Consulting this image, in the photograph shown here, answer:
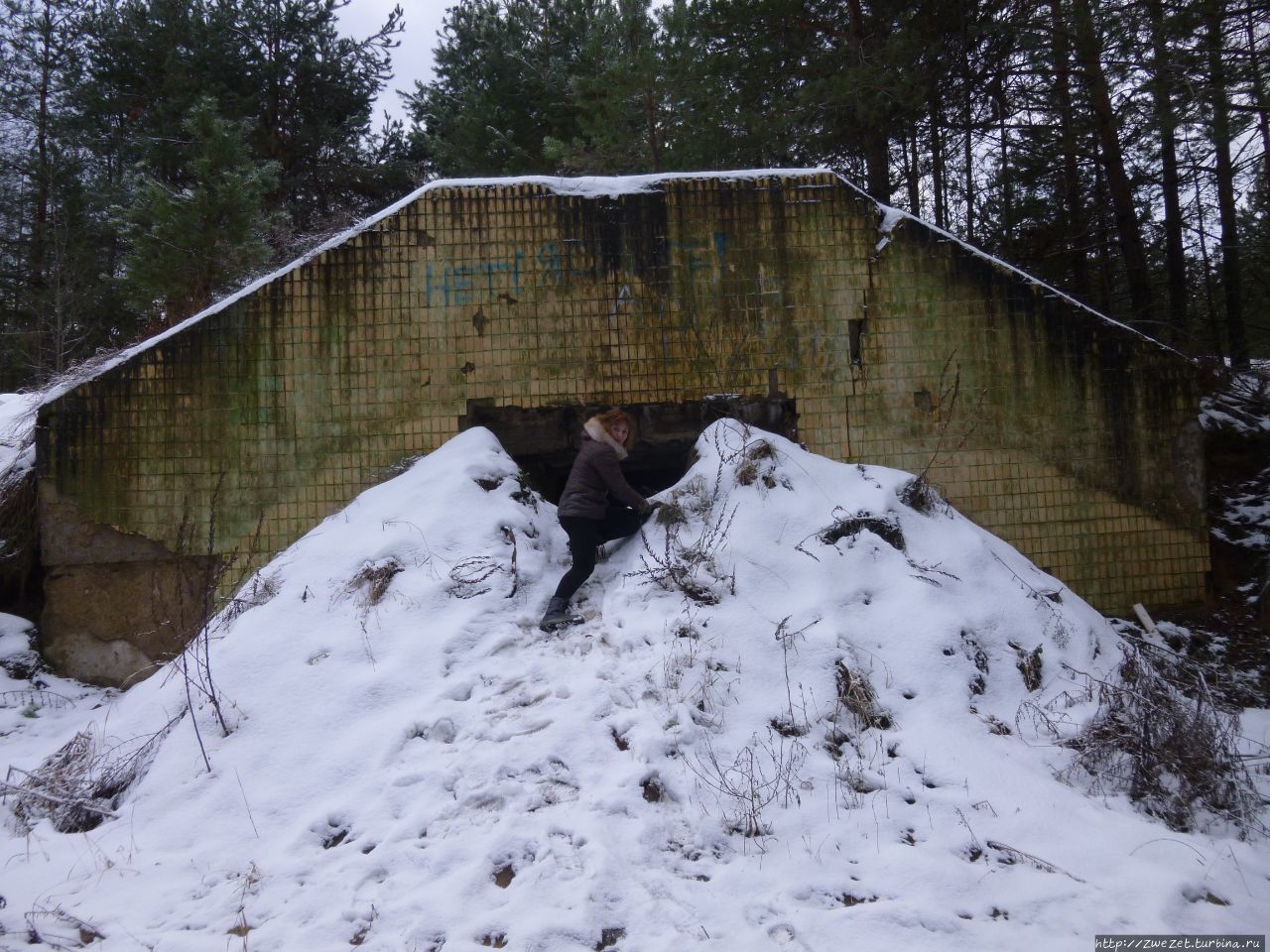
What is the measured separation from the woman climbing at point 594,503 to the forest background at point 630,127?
18.7ft

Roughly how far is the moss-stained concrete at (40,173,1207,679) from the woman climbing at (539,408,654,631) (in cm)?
137

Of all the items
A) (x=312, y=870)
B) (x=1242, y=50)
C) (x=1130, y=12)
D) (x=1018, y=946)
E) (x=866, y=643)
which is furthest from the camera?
(x=1130, y=12)

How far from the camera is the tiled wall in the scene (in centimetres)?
719

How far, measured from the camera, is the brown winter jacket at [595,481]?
5.79m

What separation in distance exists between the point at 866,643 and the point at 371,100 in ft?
49.3

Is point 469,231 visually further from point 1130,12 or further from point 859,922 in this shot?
point 1130,12

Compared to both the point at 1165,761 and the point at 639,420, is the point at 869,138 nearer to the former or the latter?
the point at 639,420

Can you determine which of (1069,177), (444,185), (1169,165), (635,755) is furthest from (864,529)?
(1069,177)

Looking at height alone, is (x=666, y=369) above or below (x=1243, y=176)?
below

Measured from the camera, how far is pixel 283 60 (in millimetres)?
15586

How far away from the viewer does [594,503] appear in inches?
229

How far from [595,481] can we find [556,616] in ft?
3.14

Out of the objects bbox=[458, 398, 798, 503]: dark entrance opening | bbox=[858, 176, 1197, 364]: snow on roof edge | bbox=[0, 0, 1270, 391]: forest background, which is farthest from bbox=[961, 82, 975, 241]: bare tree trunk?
bbox=[458, 398, 798, 503]: dark entrance opening

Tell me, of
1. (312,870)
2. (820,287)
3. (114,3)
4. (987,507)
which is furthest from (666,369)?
(114,3)
